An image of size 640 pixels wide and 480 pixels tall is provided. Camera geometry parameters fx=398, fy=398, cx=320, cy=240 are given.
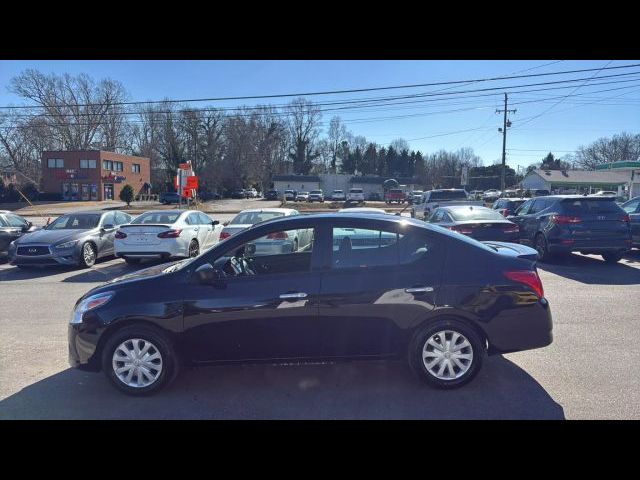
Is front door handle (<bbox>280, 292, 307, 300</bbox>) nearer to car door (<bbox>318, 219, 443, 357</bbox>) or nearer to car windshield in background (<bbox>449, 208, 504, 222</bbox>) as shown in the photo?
car door (<bbox>318, 219, 443, 357</bbox>)

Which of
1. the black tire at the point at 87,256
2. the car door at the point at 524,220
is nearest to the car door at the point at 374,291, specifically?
the car door at the point at 524,220

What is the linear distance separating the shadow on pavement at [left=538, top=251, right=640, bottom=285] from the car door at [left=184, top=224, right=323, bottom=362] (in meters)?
7.07

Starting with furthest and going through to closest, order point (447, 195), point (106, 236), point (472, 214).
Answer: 1. point (447, 195)
2. point (106, 236)
3. point (472, 214)

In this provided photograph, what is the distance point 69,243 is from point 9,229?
3.47m

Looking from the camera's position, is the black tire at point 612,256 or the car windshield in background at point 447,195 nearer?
the black tire at point 612,256

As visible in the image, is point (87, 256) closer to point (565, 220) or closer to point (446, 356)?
point (446, 356)

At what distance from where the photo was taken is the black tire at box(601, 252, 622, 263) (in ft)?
32.1

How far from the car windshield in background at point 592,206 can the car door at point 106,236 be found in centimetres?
1191

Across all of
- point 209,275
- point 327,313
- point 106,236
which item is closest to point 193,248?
point 106,236

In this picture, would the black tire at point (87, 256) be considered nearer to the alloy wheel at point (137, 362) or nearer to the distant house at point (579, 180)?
the alloy wheel at point (137, 362)

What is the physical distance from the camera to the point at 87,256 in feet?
33.8

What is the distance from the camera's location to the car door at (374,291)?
362 cm

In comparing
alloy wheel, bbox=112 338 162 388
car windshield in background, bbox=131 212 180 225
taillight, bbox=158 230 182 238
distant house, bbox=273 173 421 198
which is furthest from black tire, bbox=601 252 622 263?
distant house, bbox=273 173 421 198
